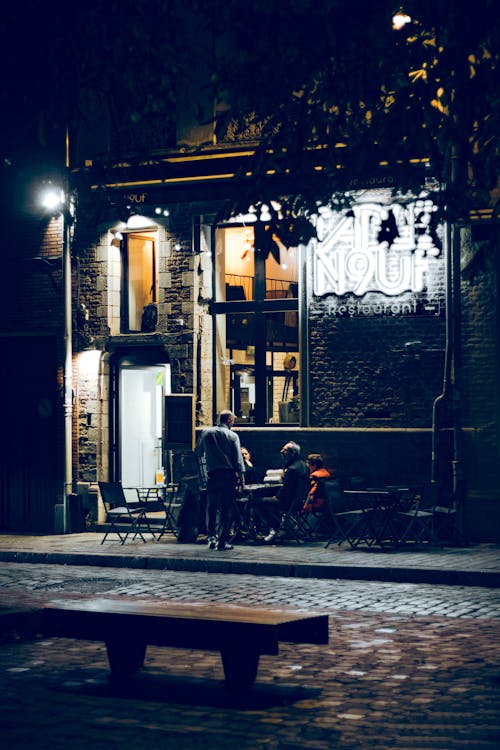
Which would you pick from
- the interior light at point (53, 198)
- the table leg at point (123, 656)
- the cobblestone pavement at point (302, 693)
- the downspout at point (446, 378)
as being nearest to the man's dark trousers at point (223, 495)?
the downspout at point (446, 378)

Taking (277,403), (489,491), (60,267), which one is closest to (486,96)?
(489,491)

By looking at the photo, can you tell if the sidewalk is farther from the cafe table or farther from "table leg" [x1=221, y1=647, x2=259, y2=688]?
"table leg" [x1=221, y1=647, x2=259, y2=688]

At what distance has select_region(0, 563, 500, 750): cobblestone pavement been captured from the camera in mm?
6402

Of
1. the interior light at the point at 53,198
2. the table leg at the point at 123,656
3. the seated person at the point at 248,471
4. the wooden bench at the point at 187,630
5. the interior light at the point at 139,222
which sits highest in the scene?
the interior light at the point at 53,198

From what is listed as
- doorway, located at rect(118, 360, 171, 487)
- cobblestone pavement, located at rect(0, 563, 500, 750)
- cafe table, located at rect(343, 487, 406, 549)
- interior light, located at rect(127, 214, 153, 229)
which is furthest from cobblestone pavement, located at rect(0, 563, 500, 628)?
interior light, located at rect(127, 214, 153, 229)

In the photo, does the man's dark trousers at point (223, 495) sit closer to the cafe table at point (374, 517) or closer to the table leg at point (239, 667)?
the cafe table at point (374, 517)

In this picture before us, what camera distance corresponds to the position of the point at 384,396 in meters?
17.5

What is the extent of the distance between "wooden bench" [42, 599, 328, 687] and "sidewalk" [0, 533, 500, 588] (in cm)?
568

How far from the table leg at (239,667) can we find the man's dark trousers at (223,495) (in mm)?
8090

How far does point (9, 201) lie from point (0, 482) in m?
4.77

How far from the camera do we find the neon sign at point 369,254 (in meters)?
17.3

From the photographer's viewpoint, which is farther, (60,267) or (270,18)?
(60,267)

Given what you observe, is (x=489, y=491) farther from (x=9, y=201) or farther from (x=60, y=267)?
(x=9, y=201)

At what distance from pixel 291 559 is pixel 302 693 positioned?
6.92 m
